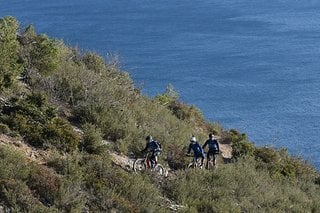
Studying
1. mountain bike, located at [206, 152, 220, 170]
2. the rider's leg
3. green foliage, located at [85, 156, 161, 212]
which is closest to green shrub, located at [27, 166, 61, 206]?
green foliage, located at [85, 156, 161, 212]

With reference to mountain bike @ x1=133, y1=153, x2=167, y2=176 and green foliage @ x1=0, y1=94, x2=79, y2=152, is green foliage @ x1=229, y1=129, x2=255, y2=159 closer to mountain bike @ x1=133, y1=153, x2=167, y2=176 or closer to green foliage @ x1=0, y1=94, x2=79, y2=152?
mountain bike @ x1=133, y1=153, x2=167, y2=176

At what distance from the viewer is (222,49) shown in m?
95.1

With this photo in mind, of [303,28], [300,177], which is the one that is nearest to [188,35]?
[303,28]

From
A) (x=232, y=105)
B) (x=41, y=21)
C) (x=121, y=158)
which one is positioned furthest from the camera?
(x=41, y=21)

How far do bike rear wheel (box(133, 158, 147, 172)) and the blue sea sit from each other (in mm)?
30080

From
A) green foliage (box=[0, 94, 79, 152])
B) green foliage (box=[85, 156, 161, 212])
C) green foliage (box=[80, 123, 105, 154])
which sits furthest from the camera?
green foliage (box=[80, 123, 105, 154])

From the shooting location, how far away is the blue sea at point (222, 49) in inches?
2601

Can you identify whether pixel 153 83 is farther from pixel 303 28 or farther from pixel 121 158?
pixel 121 158

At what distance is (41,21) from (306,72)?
166 feet

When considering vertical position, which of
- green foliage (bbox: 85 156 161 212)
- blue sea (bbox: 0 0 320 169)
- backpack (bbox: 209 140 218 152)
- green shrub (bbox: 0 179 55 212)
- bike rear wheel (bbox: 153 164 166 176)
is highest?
blue sea (bbox: 0 0 320 169)

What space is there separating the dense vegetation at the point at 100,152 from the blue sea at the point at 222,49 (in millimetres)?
24221

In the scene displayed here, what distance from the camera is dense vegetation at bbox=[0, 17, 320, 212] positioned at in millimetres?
13481

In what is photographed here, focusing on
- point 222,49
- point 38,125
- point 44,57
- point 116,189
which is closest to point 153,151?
point 116,189

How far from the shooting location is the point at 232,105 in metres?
69.1
